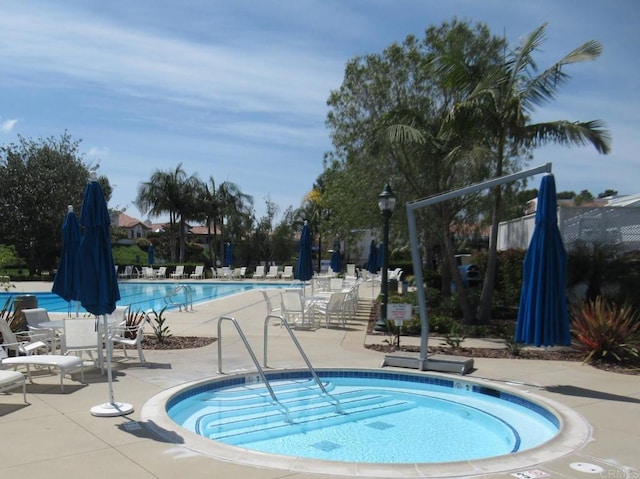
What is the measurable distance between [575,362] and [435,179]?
7896 millimetres

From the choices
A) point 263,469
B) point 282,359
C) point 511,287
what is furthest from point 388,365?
point 511,287

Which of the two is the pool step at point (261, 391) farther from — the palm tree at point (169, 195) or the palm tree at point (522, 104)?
the palm tree at point (169, 195)

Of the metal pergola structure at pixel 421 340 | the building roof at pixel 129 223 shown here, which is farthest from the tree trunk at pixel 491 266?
the building roof at pixel 129 223

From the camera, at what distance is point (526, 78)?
12.6 metres

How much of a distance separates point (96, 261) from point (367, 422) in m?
3.89

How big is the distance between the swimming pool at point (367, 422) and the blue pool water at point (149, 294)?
1118cm

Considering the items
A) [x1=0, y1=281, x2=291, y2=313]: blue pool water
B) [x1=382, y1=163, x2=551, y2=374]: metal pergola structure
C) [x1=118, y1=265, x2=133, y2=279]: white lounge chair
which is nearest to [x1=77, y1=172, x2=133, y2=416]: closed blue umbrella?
[x1=382, y1=163, x2=551, y2=374]: metal pergola structure

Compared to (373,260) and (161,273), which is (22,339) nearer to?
(373,260)

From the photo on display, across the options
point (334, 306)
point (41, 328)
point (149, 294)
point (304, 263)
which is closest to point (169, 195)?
point (149, 294)

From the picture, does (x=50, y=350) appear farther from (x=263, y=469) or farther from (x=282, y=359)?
(x=263, y=469)

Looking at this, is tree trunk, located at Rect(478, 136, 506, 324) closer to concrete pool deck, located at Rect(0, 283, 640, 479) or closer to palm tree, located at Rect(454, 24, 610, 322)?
palm tree, located at Rect(454, 24, 610, 322)

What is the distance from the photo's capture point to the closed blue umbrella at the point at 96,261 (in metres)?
6.18

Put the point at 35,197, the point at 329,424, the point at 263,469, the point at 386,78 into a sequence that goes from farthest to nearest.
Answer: the point at 35,197 → the point at 386,78 → the point at 329,424 → the point at 263,469

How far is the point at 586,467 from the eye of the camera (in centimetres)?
470
